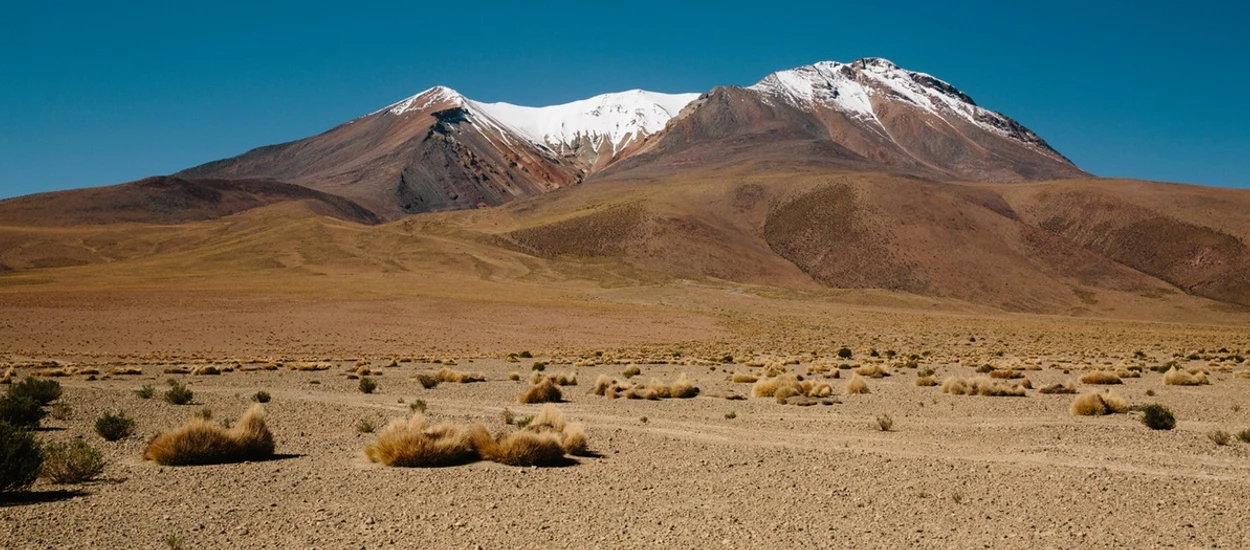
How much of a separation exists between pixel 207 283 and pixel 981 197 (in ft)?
423

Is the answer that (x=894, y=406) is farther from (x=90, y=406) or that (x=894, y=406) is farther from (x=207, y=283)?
(x=207, y=283)

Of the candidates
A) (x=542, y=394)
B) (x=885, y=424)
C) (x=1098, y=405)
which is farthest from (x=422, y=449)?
(x=1098, y=405)

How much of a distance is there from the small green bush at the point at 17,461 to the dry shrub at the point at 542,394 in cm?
1328

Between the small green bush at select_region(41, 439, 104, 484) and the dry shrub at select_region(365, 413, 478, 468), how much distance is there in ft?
11.6

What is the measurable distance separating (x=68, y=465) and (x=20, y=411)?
662 centimetres

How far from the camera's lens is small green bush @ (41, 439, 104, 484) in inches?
426

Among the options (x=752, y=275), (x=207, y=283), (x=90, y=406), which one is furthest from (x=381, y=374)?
(x=752, y=275)

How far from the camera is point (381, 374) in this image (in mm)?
32094

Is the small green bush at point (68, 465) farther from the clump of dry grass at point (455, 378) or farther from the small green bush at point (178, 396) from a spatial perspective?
the clump of dry grass at point (455, 378)

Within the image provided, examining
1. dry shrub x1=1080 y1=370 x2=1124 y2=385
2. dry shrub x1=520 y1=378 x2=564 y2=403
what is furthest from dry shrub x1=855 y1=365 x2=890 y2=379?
dry shrub x1=520 y1=378 x2=564 y2=403

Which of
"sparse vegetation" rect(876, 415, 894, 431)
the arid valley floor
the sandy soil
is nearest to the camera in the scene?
the sandy soil

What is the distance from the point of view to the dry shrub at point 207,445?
12.3 meters

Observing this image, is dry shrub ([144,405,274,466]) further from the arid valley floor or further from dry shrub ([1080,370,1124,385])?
dry shrub ([1080,370,1124,385])

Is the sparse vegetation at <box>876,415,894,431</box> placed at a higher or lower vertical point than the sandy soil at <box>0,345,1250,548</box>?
lower
